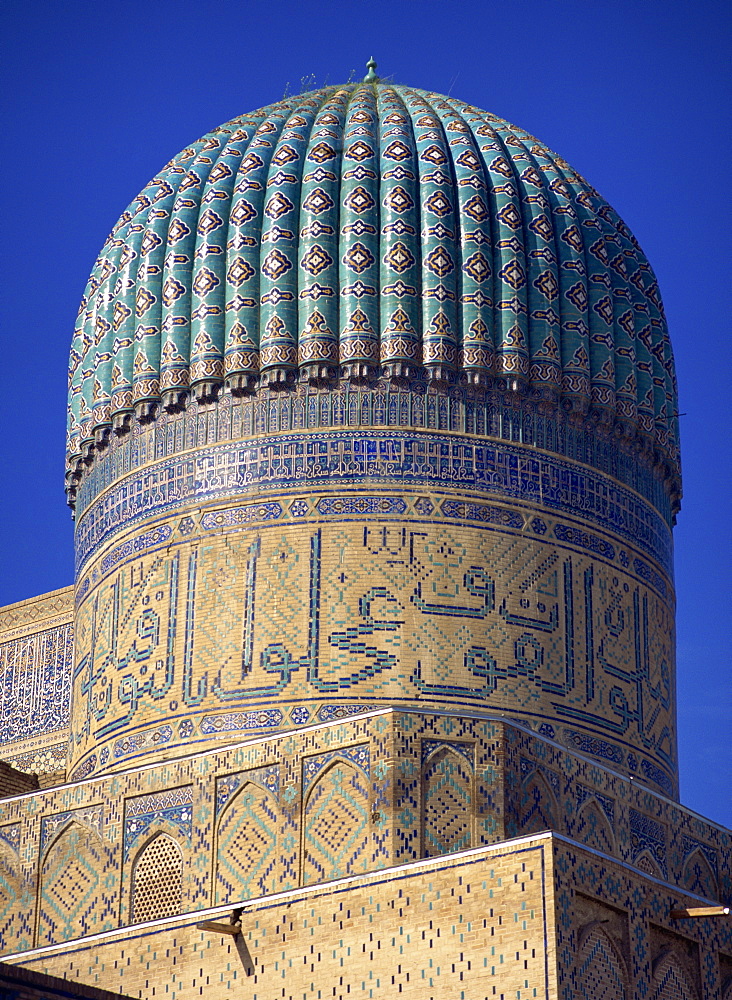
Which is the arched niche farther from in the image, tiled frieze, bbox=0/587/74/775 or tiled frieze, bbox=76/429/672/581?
tiled frieze, bbox=76/429/672/581

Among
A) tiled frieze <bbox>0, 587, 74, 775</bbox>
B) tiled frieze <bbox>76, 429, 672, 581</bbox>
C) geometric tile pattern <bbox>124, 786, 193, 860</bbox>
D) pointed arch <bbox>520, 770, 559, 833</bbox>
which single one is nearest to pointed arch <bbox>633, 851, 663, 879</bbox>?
pointed arch <bbox>520, 770, 559, 833</bbox>

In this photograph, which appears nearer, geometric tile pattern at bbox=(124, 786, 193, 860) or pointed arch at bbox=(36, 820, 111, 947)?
geometric tile pattern at bbox=(124, 786, 193, 860)

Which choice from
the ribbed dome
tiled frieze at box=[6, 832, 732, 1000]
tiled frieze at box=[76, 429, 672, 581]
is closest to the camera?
tiled frieze at box=[6, 832, 732, 1000]

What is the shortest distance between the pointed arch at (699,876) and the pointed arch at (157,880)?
2.87 m

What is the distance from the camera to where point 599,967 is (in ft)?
33.3

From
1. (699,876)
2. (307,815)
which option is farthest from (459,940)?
(699,876)

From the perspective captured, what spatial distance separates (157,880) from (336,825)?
114cm

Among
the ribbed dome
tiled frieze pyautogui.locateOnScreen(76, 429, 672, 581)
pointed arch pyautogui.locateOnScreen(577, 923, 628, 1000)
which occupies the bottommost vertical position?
pointed arch pyautogui.locateOnScreen(577, 923, 628, 1000)

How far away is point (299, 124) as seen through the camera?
45.2 feet

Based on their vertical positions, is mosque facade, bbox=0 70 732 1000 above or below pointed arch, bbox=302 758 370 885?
above

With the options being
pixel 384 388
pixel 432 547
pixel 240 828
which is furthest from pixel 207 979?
pixel 384 388

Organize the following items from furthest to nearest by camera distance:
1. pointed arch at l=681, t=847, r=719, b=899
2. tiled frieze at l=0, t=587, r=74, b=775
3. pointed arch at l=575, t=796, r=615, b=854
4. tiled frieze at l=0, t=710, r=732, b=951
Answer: tiled frieze at l=0, t=587, r=74, b=775 < pointed arch at l=681, t=847, r=719, b=899 < pointed arch at l=575, t=796, r=615, b=854 < tiled frieze at l=0, t=710, r=732, b=951

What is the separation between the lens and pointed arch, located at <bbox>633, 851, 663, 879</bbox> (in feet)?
40.0

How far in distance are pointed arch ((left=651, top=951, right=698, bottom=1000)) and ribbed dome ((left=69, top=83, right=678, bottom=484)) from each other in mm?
3665
